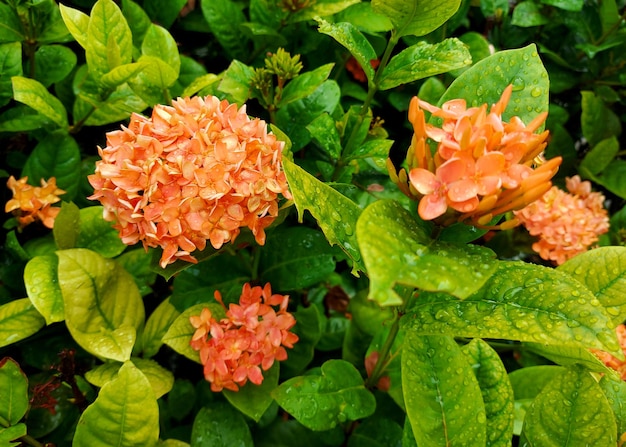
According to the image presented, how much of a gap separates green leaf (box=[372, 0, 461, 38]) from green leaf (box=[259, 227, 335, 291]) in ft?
1.45

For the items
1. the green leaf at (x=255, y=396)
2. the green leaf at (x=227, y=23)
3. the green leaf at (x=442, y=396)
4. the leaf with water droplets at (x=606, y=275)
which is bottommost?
the green leaf at (x=255, y=396)

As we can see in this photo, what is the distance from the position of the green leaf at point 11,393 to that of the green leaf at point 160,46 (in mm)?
641

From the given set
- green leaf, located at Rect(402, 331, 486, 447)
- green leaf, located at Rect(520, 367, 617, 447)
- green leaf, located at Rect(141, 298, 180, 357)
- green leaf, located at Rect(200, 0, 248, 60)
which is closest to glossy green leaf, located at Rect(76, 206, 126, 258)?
green leaf, located at Rect(141, 298, 180, 357)

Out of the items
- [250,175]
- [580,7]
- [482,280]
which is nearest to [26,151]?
[250,175]

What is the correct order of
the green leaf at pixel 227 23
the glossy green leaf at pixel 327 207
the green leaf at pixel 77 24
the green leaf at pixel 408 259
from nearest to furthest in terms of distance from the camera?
the green leaf at pixel 408 259 < the glossy green leaf at pixel 327 207 < the green leaf at pixel 77 24 < the green leaf at pixel 227 23

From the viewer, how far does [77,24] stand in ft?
3.45

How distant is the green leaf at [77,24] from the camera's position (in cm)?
103

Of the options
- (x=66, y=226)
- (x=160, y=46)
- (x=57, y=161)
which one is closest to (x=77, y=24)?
(x=160, y=46)

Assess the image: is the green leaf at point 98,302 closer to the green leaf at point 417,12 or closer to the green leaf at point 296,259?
the green leaf at point 296,259

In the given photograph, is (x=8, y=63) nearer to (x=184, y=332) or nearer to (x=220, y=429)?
(x=184, y=332)

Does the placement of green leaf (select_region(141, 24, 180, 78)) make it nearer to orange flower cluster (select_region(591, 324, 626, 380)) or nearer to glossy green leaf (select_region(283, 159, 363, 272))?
glossy green leaf (select_region(283, 159, 363, 272))

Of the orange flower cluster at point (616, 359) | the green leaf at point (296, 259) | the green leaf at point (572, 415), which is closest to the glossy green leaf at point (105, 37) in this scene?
the green leaf at point (296, 259)

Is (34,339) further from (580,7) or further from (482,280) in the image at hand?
(580,7)

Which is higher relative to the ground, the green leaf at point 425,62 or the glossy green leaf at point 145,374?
the green leaf at point 425,62
